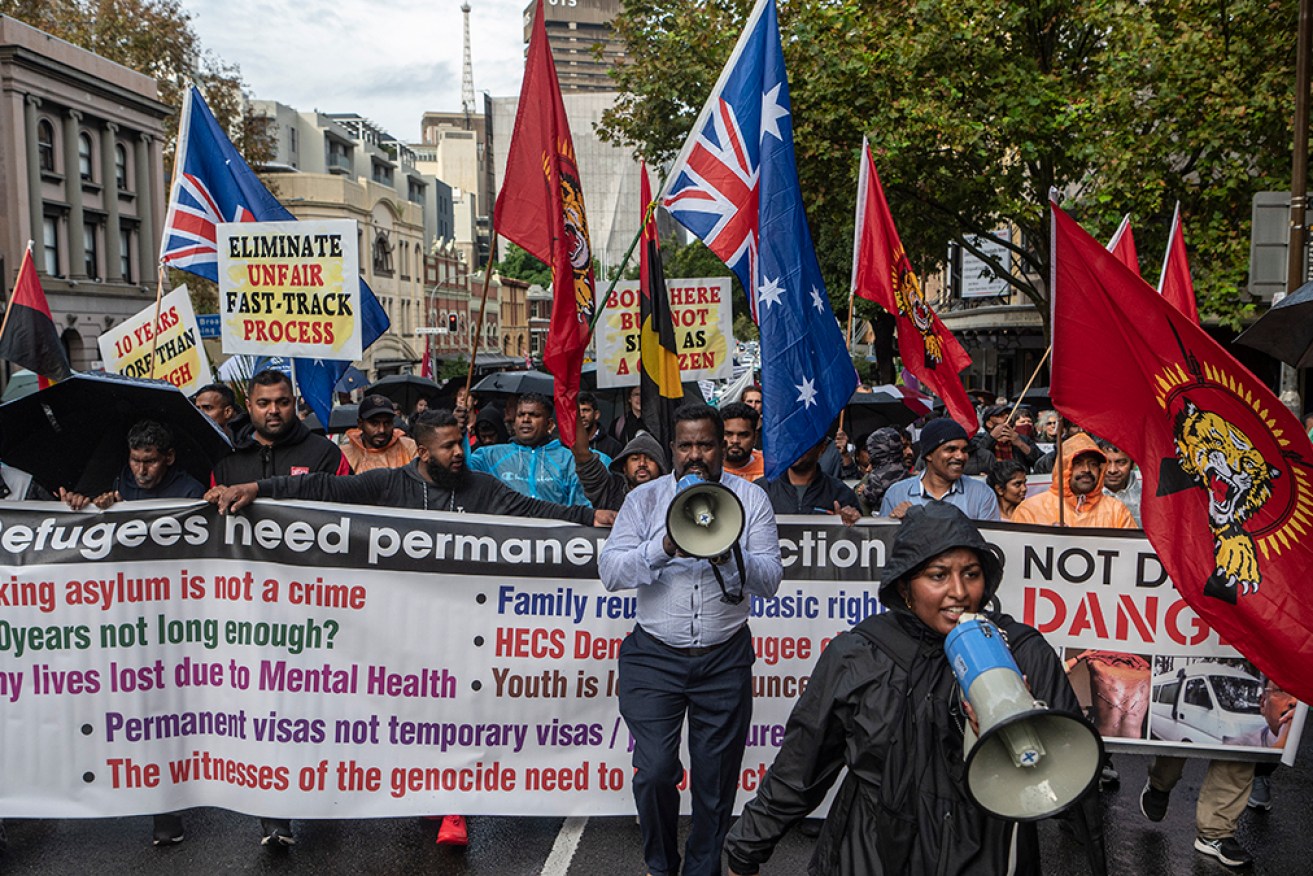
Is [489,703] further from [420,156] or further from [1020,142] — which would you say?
[420,156]

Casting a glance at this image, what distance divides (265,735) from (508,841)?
3.65 ft

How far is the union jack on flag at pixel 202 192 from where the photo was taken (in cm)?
755

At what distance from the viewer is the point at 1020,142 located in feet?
55.0

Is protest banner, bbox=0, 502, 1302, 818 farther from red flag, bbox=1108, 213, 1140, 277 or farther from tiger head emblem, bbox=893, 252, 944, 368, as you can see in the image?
red flag, bbox=1108, 213, 1140, 277

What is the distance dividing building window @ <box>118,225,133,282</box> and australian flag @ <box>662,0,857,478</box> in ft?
129

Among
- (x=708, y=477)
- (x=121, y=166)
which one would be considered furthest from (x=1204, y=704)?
(x=121, y=166)

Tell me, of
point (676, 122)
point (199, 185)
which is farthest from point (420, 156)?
point (199, 185)

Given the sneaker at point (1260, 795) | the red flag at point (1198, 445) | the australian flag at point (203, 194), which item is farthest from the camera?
the australian flag at point (203, 194)

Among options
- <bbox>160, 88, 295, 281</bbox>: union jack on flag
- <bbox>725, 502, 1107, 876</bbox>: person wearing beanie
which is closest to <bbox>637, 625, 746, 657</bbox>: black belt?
<bbox>725, 502, 1107, 876</bbox>: person wearing beanie

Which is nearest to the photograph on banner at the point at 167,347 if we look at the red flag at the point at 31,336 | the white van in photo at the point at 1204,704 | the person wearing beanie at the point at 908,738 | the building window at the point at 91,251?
the red flag at the point at 31,336

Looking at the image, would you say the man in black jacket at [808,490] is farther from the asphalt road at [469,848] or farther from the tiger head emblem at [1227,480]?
the tiger head emblem at [1227,480]

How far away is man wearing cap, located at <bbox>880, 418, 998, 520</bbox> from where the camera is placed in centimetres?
581

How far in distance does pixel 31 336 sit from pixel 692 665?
6.15m

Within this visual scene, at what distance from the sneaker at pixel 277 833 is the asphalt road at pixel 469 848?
0.04m
